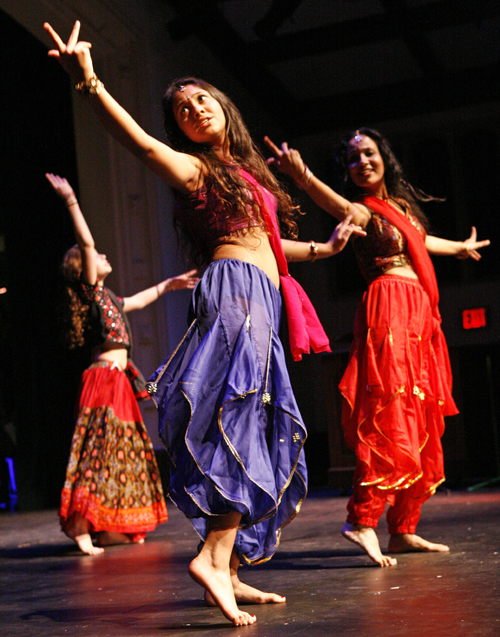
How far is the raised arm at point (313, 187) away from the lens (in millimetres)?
2318

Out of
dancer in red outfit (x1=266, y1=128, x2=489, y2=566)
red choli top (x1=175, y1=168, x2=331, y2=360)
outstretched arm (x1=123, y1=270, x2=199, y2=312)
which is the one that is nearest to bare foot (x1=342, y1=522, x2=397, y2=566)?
dancer in red outfit (x1=266, y1=128, x2=489, y2=566)

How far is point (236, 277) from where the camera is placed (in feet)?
5.60

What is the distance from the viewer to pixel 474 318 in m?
8.20

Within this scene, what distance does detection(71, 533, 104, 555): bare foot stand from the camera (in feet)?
10.4

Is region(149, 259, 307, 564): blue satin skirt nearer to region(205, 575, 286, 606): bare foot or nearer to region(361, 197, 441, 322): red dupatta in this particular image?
region(205, 575, 286, 606): bare foot

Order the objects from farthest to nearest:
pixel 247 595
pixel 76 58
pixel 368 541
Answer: pixel 368 541 < pixel 247 595 < pixel 76 58


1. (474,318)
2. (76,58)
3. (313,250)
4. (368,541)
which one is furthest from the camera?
(474,318)

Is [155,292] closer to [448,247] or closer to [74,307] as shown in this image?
[74,307]

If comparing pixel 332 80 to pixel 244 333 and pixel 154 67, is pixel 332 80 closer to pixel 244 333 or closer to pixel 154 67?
pixel 154 67

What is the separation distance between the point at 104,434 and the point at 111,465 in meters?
0.14

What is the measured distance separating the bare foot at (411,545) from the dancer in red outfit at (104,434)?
131 cm

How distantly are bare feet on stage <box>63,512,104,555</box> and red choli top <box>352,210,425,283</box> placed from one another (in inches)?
65.4

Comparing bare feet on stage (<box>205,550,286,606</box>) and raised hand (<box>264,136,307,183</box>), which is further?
raised hand (<box>264,136,307,183</box>)

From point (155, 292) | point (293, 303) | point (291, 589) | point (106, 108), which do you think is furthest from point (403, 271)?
point (155, 292)
